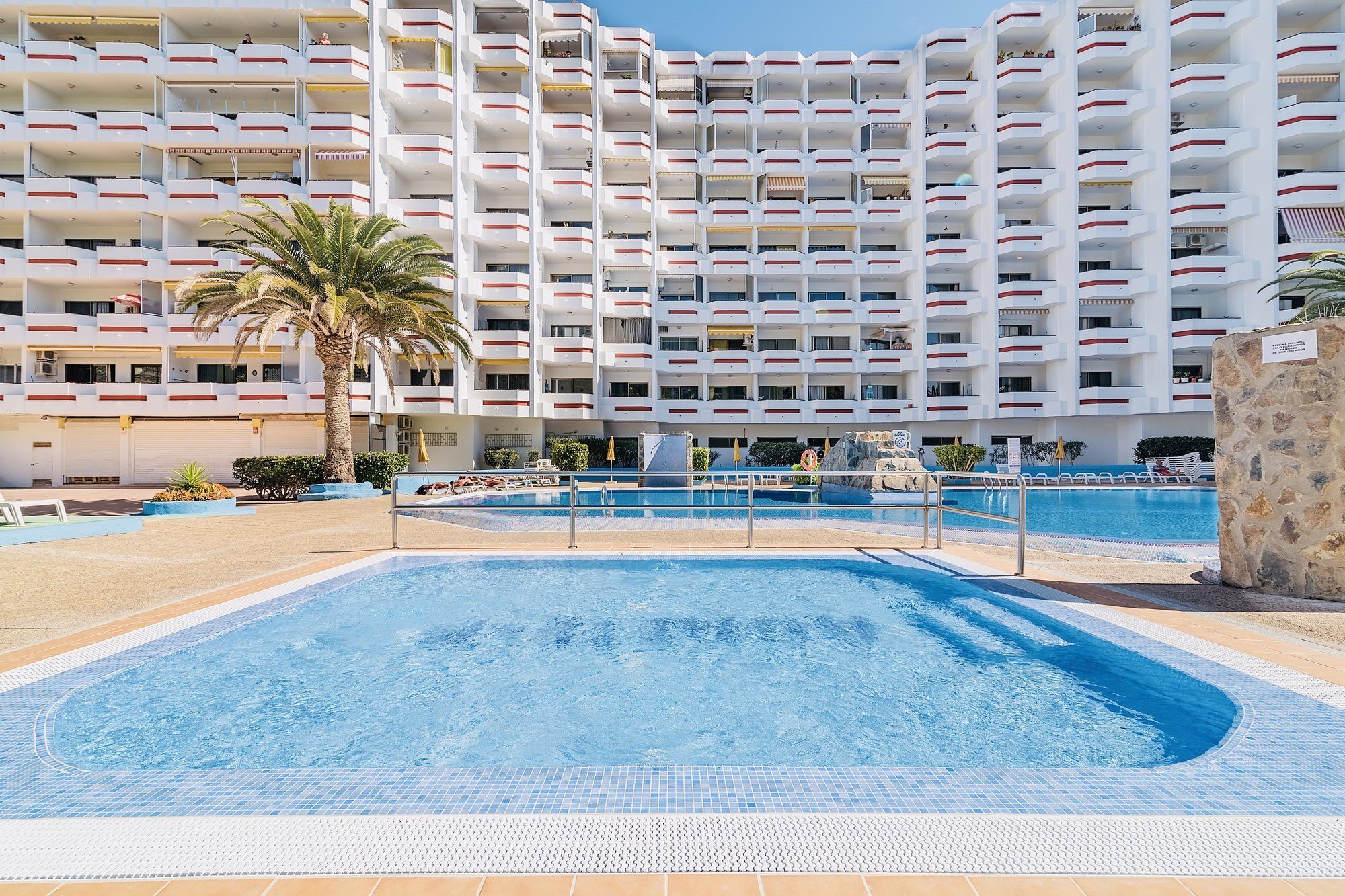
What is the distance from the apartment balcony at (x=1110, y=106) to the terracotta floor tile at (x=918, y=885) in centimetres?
4137

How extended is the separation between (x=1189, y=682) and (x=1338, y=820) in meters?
1.85

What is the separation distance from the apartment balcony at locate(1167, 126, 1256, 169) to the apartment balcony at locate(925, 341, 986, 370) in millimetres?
13390

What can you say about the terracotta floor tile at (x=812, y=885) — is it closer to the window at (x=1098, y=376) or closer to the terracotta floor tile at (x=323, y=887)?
the terracotta floor tile at (x=323, y=887)

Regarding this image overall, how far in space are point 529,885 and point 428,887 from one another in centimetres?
35

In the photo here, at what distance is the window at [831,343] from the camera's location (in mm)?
36500

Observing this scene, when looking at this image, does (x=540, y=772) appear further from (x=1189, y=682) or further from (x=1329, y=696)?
(x=1329, y=696)

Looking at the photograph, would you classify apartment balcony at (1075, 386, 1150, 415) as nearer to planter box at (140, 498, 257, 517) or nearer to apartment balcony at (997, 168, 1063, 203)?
apartment balcony at (997, 168, 1063, 203)

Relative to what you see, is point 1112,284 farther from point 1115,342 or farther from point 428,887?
point 428,887

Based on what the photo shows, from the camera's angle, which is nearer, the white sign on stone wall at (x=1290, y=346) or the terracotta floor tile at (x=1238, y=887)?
the terracotta floor tile at (x=1238, y=887)

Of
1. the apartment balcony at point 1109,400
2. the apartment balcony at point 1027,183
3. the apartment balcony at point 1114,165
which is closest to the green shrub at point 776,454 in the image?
the apartment balcony at point 1109,400

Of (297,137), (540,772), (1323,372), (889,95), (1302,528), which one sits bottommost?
(540,772)

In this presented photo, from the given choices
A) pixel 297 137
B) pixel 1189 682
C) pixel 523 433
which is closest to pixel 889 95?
pixel 523 433

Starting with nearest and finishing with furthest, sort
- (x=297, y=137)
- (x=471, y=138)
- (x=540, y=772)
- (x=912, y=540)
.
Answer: (x=540, y=772)
(x=912, y=540)
(x=297, y=137)
(x=471, y=138)

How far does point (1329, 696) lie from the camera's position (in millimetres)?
3678
